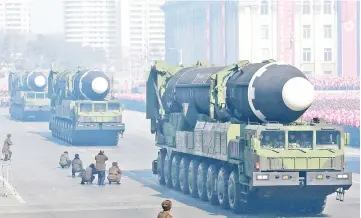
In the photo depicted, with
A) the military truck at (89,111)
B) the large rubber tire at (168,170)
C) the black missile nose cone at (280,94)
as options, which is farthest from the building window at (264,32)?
the black missile nose cone at (280,94)

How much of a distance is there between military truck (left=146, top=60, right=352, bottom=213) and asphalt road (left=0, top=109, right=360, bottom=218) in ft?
2.46

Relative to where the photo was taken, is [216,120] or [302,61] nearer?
[216,120]

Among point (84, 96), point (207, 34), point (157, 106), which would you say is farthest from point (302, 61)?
point (157, 106)

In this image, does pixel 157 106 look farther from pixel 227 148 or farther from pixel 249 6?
pixel 249 6

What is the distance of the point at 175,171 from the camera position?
38.5 meters

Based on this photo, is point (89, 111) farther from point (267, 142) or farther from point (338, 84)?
point (338, 84)

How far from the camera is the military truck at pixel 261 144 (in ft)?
98.6

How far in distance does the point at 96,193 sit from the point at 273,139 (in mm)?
9119

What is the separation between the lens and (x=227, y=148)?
105 ft

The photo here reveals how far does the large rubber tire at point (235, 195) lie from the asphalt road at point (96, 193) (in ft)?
1.16

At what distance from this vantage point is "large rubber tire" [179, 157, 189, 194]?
122 feet

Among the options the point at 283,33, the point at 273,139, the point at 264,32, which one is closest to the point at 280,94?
the point at 273,139

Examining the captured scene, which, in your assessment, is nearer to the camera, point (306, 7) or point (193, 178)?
point (193, 178)

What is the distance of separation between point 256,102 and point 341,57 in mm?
140460
